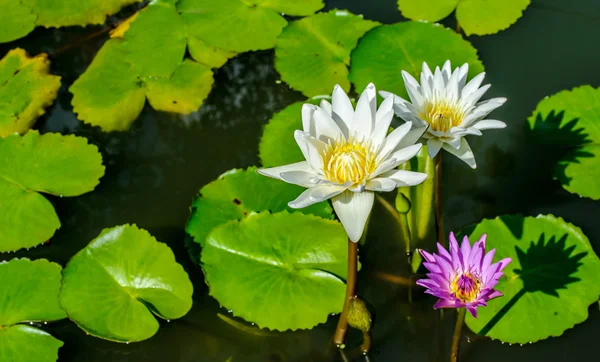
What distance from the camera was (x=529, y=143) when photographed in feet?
11.0

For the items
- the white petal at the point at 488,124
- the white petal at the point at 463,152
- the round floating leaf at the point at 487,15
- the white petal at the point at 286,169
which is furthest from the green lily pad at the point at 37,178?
the round floating leaf at the point at 487,15

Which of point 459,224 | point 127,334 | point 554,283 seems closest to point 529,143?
point 459,224

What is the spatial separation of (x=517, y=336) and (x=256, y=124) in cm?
194

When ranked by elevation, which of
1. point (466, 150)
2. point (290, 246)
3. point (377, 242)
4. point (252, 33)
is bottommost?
point (377, 242)

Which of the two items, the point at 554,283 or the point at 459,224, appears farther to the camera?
the point at 459,224

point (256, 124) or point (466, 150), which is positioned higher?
point (466, 150)

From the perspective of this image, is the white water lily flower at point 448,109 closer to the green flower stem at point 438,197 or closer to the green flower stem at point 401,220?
the green flower stem at point 438,197

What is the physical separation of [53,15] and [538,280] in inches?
138

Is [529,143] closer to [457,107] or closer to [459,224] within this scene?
[459,224]

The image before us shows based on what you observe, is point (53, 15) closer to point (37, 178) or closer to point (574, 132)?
point (37, 178)

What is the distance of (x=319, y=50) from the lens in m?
3.64

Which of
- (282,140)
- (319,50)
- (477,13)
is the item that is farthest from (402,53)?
(282,140)

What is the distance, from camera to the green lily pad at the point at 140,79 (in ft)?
11.6

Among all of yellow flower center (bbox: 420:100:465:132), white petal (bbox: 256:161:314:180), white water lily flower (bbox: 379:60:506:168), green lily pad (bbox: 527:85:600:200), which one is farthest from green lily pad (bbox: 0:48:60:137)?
green lily pad (bbox: 527:85:600:200)
